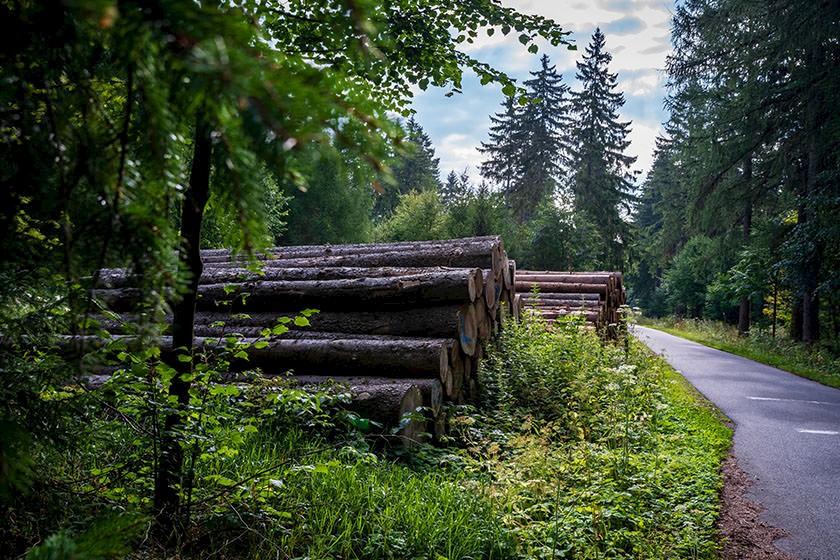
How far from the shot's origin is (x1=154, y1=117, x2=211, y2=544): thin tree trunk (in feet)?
8.46

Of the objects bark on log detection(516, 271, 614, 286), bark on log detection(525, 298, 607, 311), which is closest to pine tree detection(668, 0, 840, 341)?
bark on log detection(516, 271, 614, 286)

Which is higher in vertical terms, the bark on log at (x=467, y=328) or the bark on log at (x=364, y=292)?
the bark on log at (x=364, y=292)

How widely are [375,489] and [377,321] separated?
2.74 meters

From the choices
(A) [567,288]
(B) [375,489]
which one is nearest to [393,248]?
(B) [375,489]

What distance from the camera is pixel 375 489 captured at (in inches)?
136

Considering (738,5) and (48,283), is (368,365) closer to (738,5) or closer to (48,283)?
(48,283)

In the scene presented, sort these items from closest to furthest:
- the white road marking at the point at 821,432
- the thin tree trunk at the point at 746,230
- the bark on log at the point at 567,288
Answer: the white road marking at the point at 821,432, the bark on log at the point at 567,288, the thin tree trunk at the point at 746,230

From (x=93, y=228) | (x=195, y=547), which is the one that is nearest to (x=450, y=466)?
(x=195, y=547)

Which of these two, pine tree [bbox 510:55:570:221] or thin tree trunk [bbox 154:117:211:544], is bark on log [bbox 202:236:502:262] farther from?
pine tree [bbox 510:55:570:221]

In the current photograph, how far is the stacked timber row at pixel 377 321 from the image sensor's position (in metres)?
5.38

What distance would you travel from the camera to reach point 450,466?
182 inches

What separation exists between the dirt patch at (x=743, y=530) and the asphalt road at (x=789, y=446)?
0.09m

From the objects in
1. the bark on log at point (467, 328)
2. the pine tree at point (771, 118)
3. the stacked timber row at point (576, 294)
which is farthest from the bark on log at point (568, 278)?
the bark on log at point (467, 328)

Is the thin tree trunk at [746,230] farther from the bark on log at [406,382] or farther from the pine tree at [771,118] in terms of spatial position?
the bark on log at [406,382]
